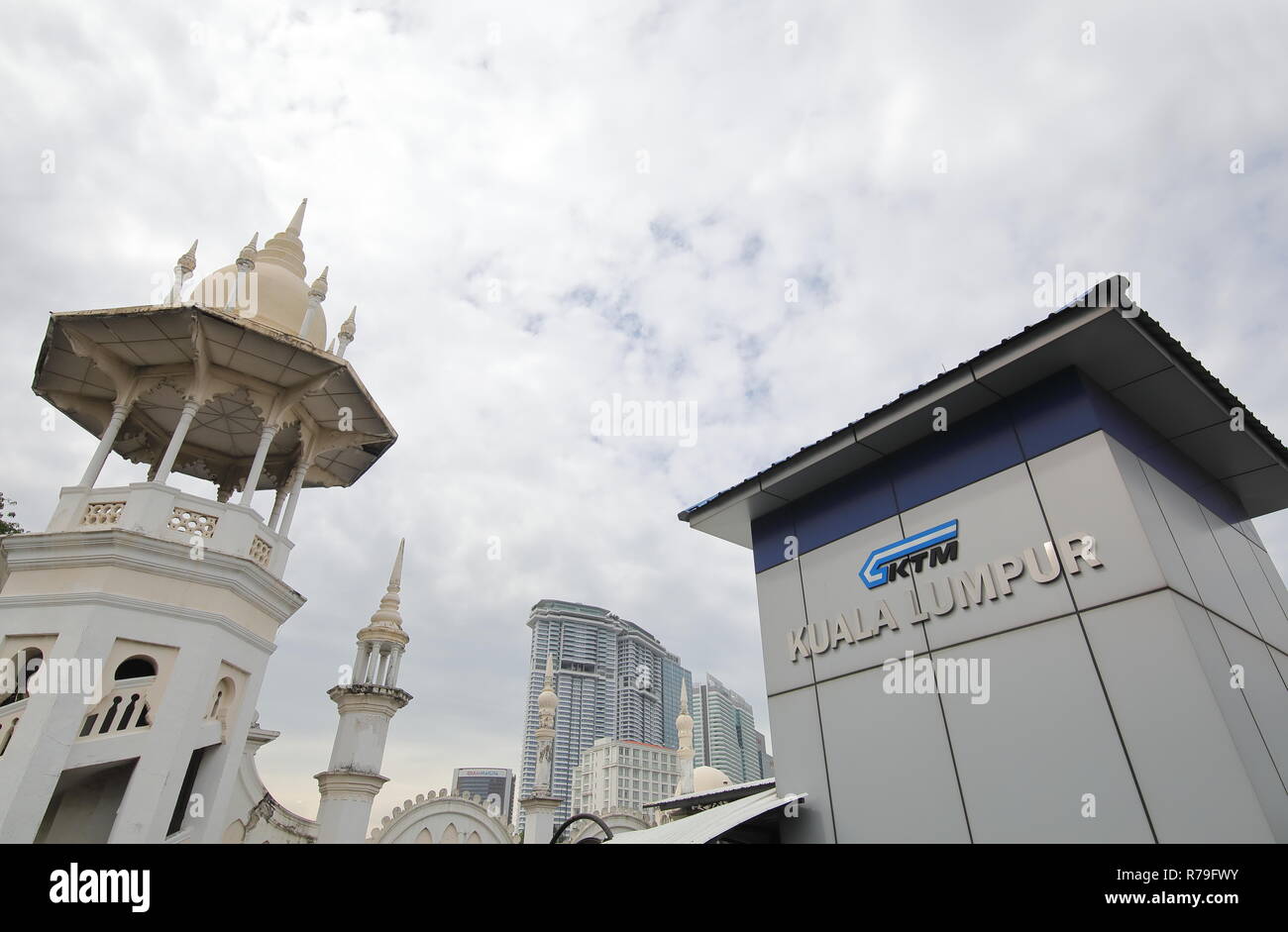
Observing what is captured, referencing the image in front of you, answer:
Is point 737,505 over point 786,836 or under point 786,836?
over

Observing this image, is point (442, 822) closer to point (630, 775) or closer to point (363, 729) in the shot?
point (363, 729)

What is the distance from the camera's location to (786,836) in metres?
9.80

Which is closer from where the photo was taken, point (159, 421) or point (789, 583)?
point (789, 583)

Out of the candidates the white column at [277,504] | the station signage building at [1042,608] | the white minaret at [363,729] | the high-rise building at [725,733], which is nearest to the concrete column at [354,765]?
the white minaret at [363,729]

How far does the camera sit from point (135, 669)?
12570 mm

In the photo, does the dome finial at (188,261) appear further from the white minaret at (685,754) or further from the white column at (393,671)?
the white minaret at (685,754)

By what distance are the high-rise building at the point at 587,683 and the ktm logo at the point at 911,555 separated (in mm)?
108674

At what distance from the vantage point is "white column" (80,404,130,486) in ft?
43.9

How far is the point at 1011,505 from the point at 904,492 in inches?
66.5

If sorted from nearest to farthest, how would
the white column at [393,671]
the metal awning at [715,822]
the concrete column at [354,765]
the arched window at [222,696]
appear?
the metal awning at [715,822]
the arched window at [222,696]
the concrete column at [354,765]
the white column at [393,671]

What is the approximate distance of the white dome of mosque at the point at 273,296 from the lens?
50.2 feet

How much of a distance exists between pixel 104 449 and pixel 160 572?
3.71m

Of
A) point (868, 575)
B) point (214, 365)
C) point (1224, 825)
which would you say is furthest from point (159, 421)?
point (1224, 825)
